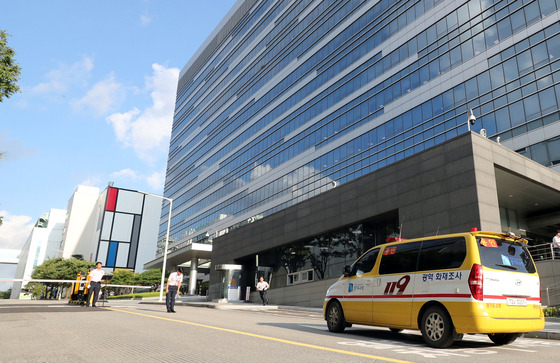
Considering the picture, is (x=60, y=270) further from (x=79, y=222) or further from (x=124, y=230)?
(x=79, y=222)

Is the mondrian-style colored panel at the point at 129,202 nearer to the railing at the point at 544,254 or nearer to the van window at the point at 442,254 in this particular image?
the railing at the point at 544,254

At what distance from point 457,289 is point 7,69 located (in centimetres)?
1638

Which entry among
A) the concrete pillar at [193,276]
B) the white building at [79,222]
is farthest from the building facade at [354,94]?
the white building at [79,222]

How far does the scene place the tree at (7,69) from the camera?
1521 cm

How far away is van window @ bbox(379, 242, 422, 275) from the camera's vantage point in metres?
8.19

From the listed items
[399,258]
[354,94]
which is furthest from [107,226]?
[399,258]

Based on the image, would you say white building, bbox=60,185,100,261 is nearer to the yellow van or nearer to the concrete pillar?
the concrete pillar

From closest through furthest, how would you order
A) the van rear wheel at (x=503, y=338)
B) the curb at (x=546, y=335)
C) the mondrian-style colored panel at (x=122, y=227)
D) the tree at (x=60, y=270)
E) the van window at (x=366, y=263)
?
1. the van rear wheel at (x=503, y=338)
2. the curb at (x=546, y=335)
3. the van window at (x=366, y=263)
4. the tree at (x=60, y=270)
5. the mondrian-style colored panel at (x=122, y=227)

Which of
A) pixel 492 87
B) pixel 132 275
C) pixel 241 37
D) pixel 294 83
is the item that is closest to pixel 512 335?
pixel 492 87

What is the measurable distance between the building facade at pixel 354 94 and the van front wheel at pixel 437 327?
51.3ft

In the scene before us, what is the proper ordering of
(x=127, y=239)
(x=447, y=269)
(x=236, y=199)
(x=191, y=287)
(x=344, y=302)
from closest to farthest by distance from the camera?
1. (x=447, y=269)
2. (x=344, y=302)
3. (x=236, y=199)
4. (x=191, y=287)
5. (x=127, y=239)

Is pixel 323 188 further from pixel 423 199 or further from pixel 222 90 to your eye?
pixel 222 90

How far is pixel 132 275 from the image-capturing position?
71.2 m

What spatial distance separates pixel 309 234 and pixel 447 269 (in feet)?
69.4
